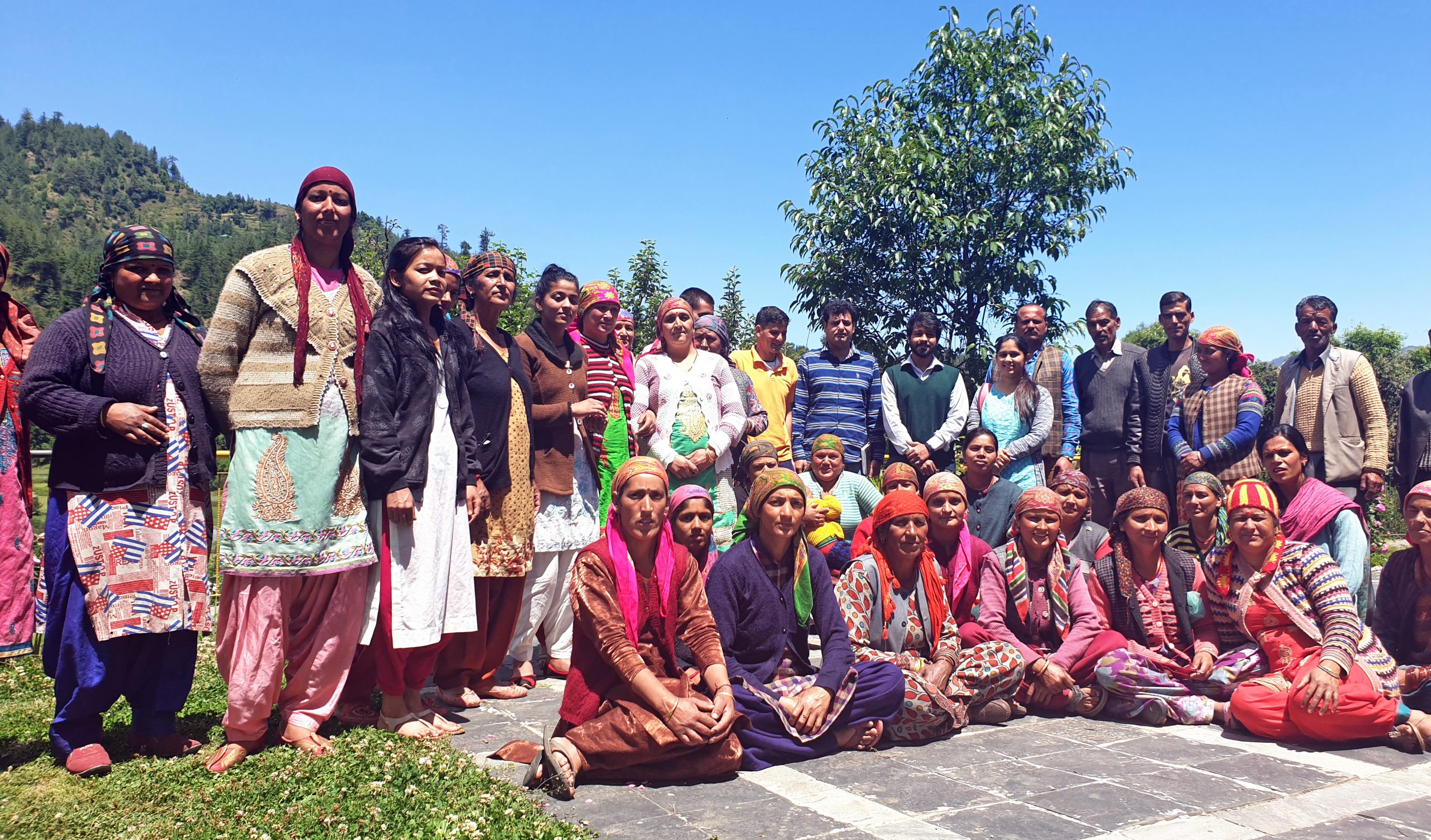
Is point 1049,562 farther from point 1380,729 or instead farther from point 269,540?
point 269,540

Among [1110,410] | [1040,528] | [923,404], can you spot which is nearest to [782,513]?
[1040,528]

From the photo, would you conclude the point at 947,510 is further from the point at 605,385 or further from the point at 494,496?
Answer: the point at 494,496

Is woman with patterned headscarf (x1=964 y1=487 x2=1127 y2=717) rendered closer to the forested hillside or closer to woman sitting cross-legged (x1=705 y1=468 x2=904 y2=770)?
woman sitting cross-legged (x1=705 y1=468 x2=904 y2=770)

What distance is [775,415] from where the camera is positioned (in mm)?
7570

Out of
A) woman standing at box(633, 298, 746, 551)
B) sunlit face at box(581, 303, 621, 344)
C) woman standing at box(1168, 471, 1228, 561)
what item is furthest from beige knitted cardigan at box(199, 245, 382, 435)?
woman standing at box(1168, 471, 1228, 561)

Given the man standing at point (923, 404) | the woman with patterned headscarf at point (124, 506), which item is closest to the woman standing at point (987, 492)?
the man standing at point (923, 404)

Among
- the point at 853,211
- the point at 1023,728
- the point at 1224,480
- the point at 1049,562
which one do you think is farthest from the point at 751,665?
the point at 853,211

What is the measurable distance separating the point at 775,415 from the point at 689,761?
3.84 metres

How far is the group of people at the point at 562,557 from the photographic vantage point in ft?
13.8

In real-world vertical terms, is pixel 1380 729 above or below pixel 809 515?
below

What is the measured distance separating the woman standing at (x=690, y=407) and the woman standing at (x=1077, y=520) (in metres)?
2.11

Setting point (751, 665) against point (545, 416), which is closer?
point (751, 665)

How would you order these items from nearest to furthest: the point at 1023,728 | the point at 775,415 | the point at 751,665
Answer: the point at 751,665, the point at 1023,728, the point at 775,415

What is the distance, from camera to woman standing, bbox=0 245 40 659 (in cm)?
443
